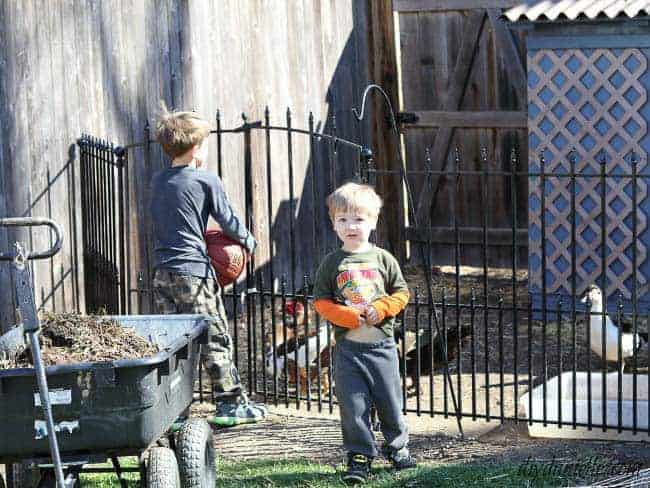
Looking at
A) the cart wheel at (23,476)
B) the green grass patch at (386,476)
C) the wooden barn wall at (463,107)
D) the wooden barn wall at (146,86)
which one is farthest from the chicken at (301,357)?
the wooden barn wall at (463,107)

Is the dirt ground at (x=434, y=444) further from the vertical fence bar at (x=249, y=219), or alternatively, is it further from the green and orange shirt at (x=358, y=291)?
the green and orange shirt at (x=358, y=291)

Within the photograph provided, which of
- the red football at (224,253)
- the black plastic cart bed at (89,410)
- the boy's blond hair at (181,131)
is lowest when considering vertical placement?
the black plastic cart bed at (89,410)

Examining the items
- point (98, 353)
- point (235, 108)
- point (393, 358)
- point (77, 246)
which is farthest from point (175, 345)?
point (235, 108)

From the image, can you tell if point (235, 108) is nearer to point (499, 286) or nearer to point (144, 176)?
point (144, 176)

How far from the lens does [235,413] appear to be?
6742mm

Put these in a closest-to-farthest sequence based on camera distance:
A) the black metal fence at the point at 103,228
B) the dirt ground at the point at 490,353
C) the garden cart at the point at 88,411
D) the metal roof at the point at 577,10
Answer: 1. the garden cart at the point at 88,411
2. the dirt ground at the point at 490,353
3. the black metal fence at the point at 103,228
4. the metal roof at the point at 577,10

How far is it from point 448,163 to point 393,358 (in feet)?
21.3

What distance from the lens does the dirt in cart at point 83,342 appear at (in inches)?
185

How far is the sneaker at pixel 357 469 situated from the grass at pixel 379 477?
0.12ft

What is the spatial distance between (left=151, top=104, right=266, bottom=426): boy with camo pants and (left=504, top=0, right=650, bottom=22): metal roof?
180 inches

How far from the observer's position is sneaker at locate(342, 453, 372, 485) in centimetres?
570

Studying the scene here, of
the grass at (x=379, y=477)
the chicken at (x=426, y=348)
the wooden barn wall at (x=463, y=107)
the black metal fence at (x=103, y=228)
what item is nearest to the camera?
the grass at (x=379, y=477)

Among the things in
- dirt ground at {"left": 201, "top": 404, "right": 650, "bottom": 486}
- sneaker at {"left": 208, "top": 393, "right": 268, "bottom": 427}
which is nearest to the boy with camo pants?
sneaker at {"left": 208, "top": 393, "right": 268, "bottom": 427}

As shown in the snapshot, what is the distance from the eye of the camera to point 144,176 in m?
8.88
